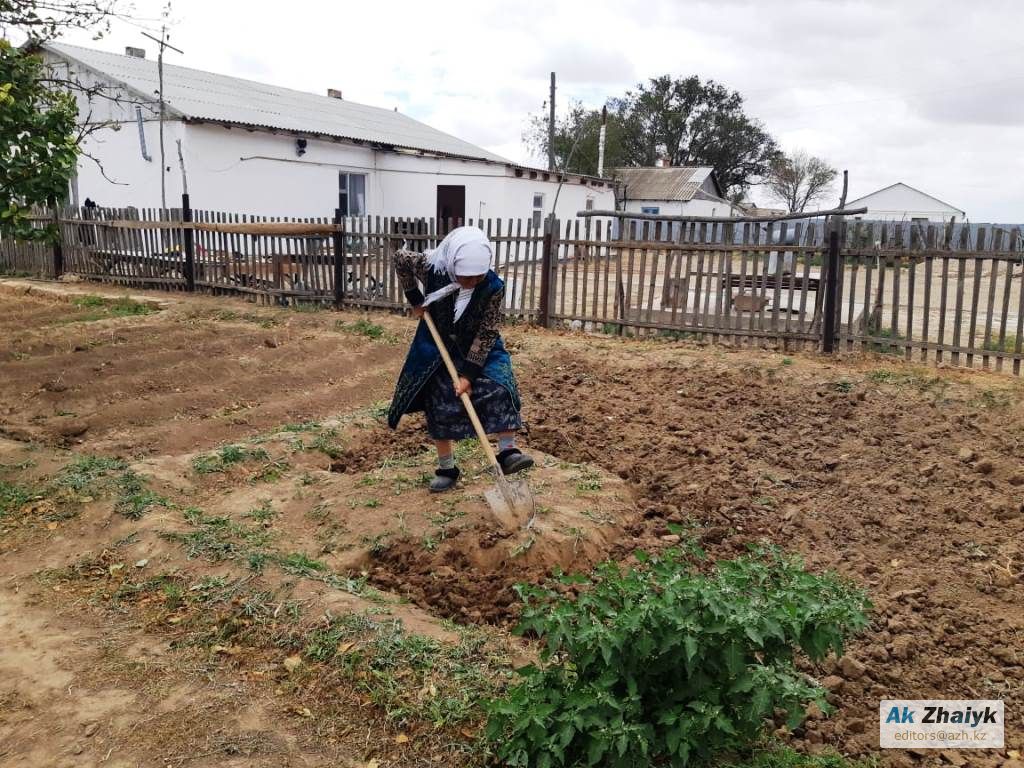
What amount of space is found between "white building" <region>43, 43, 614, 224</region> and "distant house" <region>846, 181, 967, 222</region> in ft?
113

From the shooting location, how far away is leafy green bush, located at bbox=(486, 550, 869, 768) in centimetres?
231

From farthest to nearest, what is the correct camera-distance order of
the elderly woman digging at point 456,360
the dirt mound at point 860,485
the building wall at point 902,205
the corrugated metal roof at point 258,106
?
the building wall at point 902,205, the corrugated metal roof at point 258,106, the elderly woman digging at point 456,360, the dirt mound at point 860,485

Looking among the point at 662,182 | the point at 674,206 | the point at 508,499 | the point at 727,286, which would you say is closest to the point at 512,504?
the point at 508,499

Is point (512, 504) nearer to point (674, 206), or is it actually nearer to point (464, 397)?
point (464, 397)

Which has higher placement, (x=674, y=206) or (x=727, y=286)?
(x=674, y=206)

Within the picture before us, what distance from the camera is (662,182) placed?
125ft

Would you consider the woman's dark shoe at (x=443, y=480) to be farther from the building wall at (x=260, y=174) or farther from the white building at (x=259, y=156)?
the building wall at (x=260, y=174)

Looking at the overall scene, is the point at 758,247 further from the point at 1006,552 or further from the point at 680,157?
the point at 680,157

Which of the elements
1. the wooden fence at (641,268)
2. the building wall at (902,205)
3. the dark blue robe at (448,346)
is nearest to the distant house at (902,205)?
the building wall at (902,205)

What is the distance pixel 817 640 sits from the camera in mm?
2387

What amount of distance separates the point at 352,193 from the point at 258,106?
293cm

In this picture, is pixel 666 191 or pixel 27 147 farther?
pixel 666 191

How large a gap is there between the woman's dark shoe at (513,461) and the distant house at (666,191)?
108 ft

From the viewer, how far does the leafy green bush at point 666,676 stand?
90.9 inches
